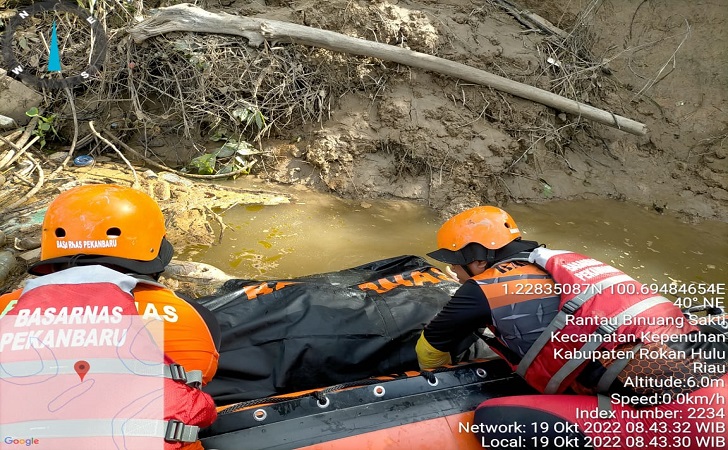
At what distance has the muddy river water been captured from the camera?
405cm

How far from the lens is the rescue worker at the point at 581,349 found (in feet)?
5.94

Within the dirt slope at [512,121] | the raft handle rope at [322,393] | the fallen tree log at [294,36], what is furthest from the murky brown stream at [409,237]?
the raft handle rope at [322,393]

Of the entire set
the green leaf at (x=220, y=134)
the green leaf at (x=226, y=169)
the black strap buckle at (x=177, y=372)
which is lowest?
the green leaf at (x=226, y=169)

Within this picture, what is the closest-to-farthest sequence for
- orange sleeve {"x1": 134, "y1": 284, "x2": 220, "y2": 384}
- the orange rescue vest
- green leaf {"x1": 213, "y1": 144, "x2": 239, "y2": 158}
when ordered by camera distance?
the orange rescue vest → orange sleeve {"x1": 134, "y1": 284, "x2": 220, "y2": 384} → green leaf {"x1": 213, "y1": 144, "x2": 239, "y2": 158}

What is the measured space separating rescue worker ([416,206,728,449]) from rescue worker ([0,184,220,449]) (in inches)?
42.0

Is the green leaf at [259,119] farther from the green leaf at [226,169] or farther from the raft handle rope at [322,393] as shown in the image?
the raft handle rope at [322,393]

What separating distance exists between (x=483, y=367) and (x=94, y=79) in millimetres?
5251

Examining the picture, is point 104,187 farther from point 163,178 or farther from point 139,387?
point 163,178

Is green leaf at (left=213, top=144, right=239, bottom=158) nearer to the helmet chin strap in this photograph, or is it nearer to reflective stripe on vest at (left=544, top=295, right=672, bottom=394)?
the helmet chin strap

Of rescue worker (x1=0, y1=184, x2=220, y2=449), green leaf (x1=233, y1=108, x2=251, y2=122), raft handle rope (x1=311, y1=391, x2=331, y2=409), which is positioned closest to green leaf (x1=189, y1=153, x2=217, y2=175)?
green leaf (x1=233, y1=108, x2=251, y2=122)

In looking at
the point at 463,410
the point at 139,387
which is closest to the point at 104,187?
the point at 139,387

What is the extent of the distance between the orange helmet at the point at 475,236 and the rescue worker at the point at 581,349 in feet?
0.50

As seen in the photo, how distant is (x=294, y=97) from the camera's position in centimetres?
538

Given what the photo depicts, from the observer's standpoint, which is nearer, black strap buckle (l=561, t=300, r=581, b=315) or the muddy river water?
black strap buckle (l=561, t=300, r=581, b=315)
